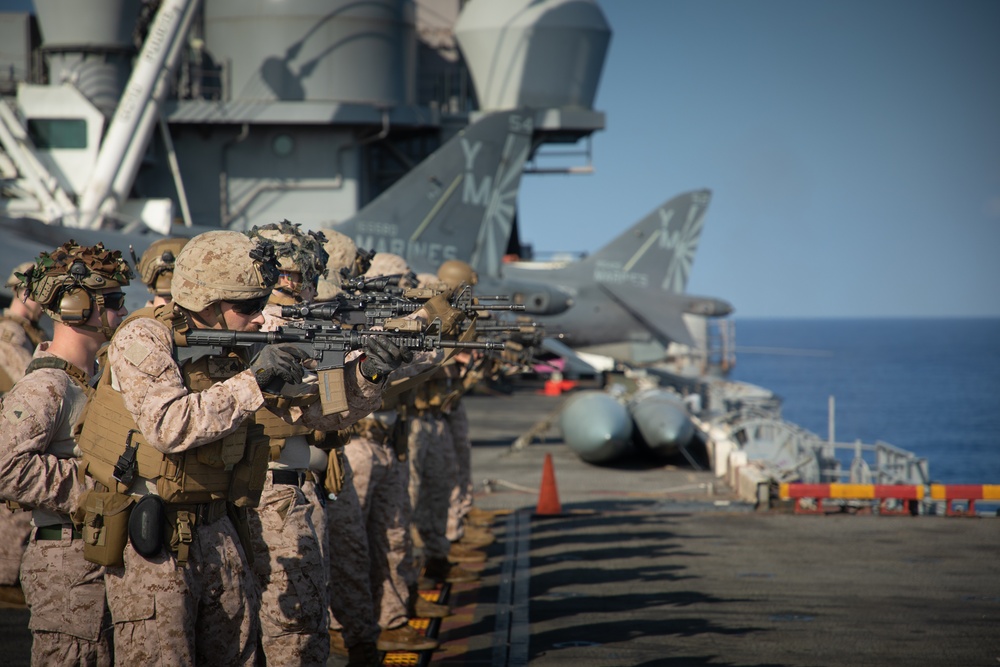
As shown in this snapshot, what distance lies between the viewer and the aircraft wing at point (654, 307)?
3350 centimetres

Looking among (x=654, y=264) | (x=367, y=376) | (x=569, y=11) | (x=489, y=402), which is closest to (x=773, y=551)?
(x=367, y=376)

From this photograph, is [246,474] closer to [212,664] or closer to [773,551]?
[212,664]

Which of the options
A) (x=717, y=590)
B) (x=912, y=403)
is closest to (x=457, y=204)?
(x=717, y=590)

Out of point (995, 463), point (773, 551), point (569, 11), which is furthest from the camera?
point (995, 463)

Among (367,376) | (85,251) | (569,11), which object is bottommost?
(367,376)

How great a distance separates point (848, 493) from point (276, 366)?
10.0 meters

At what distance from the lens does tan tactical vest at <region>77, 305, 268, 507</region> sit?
15.4 feet

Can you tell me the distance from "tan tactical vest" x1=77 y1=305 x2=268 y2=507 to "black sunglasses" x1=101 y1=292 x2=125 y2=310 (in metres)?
1.31

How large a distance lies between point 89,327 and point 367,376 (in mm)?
2011

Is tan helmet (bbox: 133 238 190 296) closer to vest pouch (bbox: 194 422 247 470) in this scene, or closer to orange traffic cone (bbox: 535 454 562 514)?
vest pouch (bbox: 194 422 247 470)

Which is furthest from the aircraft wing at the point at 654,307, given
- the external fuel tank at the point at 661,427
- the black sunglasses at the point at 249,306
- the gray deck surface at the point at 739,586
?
the black sunglasses at the point at 249,306

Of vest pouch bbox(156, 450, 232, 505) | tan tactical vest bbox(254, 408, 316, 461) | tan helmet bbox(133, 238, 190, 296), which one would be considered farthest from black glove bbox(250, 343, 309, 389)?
tan helmet bbox(133, 238, 190, 296)

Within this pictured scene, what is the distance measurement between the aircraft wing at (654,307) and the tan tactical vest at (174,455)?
1137 inches

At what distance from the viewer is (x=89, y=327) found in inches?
240
